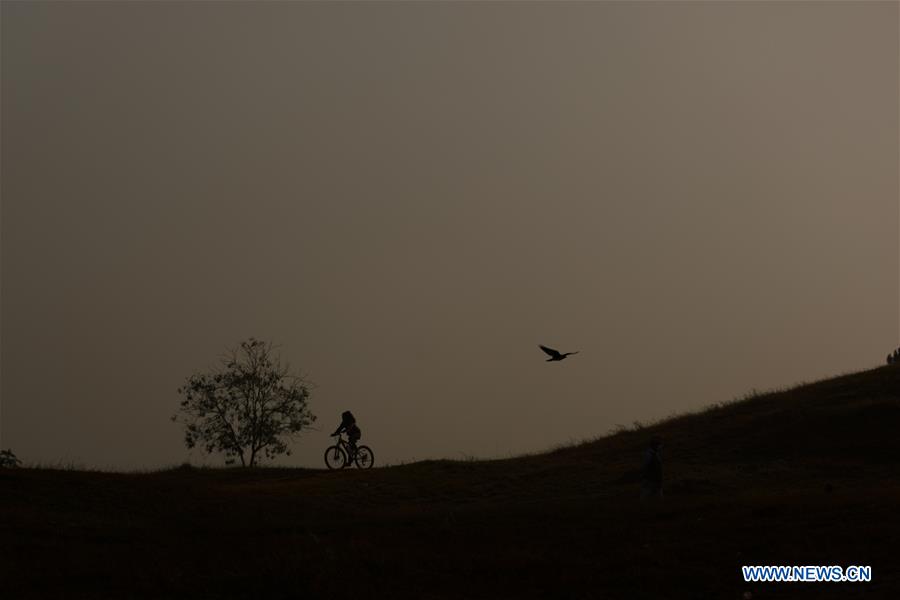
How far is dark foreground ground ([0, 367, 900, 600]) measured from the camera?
20.4m

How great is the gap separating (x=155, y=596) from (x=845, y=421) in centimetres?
2642

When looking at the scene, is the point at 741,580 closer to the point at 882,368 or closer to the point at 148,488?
the point at 148,488

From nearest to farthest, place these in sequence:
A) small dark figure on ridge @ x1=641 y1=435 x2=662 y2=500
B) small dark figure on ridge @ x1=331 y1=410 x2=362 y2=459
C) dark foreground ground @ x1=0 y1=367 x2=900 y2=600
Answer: dark foreground ground @ x1=0 y1=367 x2=900 y2=600 < small dark figure on ridge @ x1=641 y1=435 x2=662 y2=500 < small dark figure on ridge @ x1=331 y1=410 x2=362 y2=459

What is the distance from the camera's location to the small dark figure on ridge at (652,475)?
1175 inches

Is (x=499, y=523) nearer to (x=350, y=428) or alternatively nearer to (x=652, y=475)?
(x=652, y=475)

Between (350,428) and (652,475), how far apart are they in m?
14.9

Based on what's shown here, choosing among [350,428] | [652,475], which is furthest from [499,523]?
[350,428]

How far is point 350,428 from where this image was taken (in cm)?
4222

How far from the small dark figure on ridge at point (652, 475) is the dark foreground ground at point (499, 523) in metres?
0.42

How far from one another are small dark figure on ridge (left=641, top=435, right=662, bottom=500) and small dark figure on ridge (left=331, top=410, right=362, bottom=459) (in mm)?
14597

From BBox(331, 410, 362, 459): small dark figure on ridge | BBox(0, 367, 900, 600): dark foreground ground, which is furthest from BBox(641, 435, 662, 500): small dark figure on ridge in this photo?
BBox(331, 410, 362, 459): small dark figure on ridge

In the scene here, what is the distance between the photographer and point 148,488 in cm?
3338

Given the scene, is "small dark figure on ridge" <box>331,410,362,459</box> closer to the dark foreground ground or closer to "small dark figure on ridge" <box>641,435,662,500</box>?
the dark foreground ground

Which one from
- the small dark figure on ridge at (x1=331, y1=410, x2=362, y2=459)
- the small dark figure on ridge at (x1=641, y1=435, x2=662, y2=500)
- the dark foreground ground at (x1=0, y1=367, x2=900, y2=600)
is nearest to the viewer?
the dark foreground ground at (x1=0, y1=367, x2=900, y2=600)
